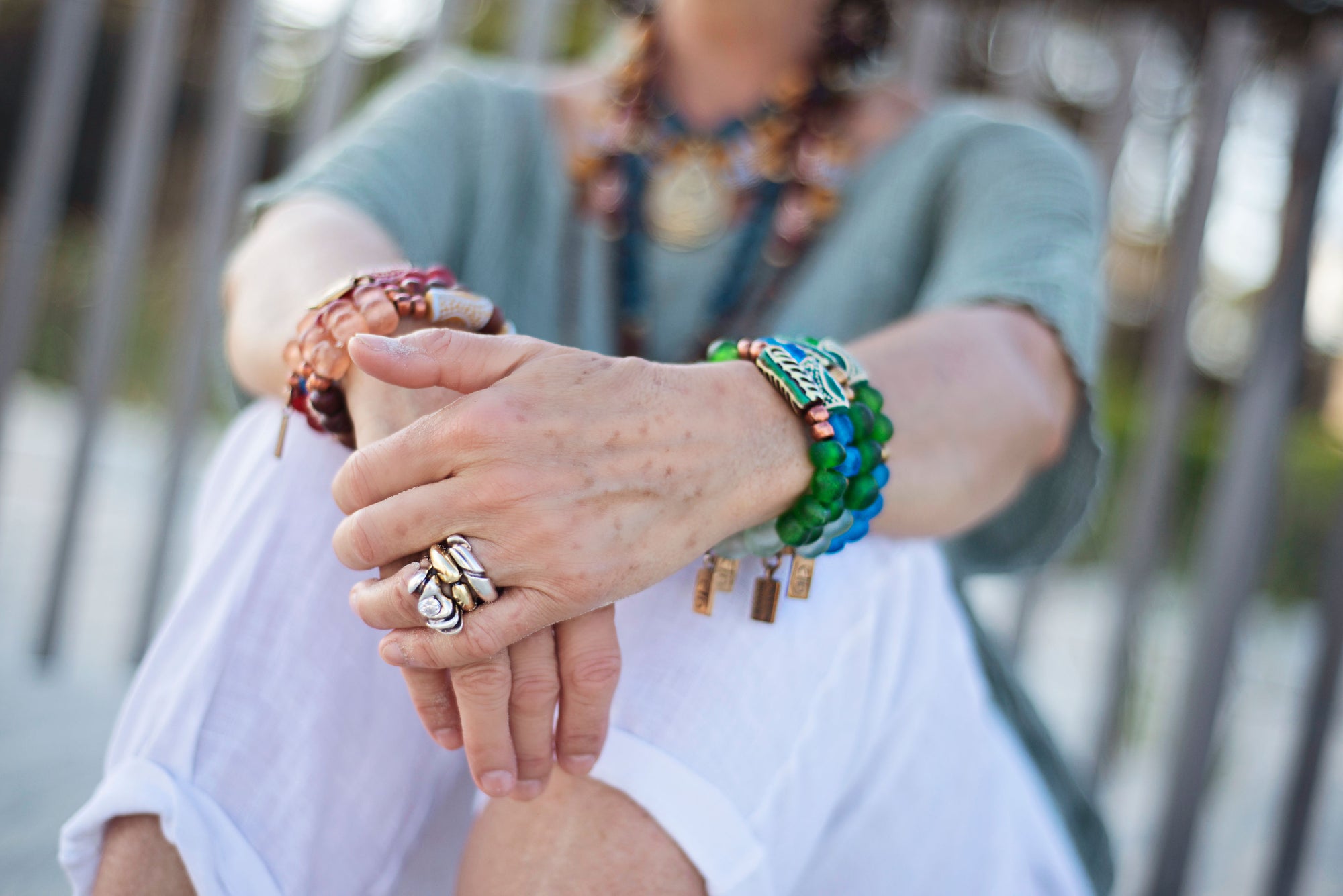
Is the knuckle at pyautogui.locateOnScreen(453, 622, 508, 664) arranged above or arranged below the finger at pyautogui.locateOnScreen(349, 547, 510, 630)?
below

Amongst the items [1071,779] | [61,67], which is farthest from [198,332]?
[1071,779]

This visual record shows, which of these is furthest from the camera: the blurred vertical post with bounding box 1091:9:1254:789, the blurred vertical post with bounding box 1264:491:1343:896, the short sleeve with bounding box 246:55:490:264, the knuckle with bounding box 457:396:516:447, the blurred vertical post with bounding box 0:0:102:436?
the blurred vertical post with bounding box 0:0:102:436

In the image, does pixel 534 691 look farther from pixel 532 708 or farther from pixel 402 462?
pixel 402 462

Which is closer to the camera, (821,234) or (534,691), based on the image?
(534,691)

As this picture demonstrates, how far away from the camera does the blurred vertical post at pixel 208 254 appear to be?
5.41ft

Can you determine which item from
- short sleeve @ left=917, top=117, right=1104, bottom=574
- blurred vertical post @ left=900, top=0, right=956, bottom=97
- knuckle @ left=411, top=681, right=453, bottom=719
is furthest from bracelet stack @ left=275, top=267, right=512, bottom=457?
blurred vertical post @ left=900, top=0, right=956, bottom=97

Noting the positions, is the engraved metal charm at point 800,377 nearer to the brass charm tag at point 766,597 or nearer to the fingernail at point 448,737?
the brass charm tag at point 766,597

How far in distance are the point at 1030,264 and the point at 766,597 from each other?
1.51 feet

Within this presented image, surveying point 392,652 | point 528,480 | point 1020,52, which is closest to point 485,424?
point 528,480

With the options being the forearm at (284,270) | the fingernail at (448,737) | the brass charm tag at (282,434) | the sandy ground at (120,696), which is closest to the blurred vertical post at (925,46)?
the sandy ground at (120,696)

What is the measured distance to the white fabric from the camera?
616mm

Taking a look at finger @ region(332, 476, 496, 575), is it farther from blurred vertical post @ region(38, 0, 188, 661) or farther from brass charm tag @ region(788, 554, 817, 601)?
blurred vertical post @ region(38, 0, 188, 661)

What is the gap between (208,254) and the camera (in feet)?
5.43

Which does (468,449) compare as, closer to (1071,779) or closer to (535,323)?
(535,323)
